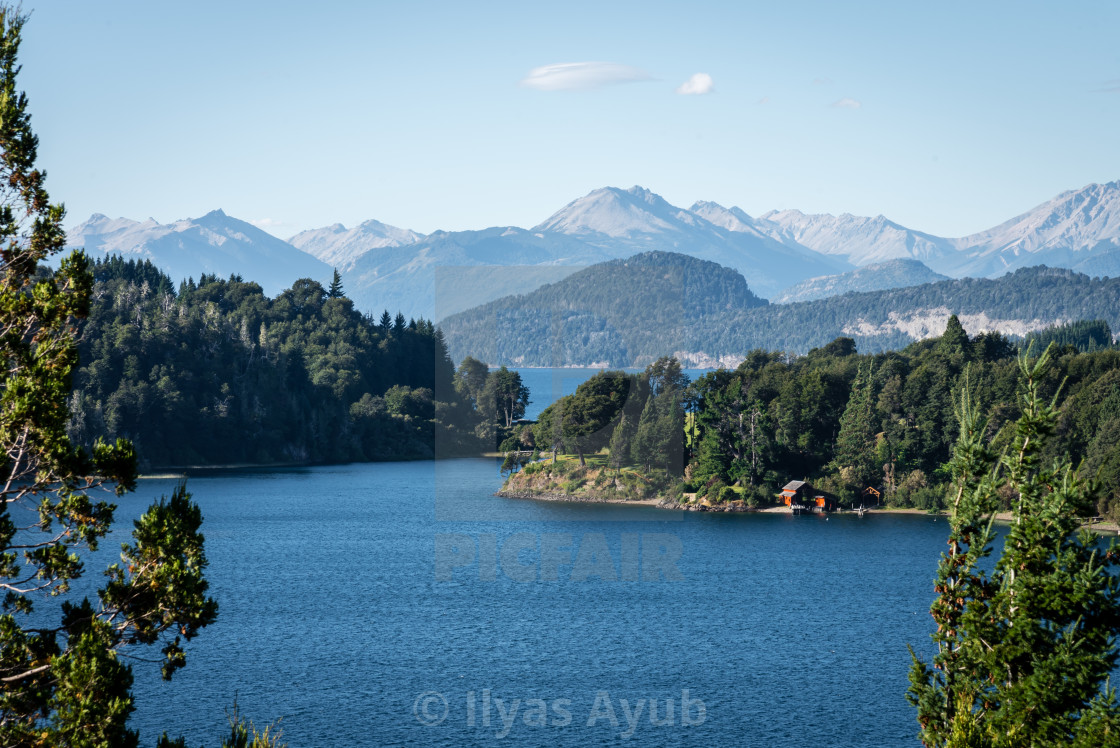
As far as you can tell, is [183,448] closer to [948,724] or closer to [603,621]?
[603,621]

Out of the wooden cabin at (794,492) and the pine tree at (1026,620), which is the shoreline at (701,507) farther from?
the pine tree at (1026,620)

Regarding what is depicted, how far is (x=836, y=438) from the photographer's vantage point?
88062mm

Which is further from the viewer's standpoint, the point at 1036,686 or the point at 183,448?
the point at 183,448

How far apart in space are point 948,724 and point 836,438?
235 feet

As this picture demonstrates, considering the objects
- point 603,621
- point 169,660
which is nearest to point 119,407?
point 603,621

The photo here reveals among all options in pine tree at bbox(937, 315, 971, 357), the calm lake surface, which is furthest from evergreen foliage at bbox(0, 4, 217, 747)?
pine tree at bbox(937, 315, 971, 357)

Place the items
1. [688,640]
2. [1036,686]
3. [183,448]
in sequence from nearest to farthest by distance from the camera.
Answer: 1. [1036,686]
2. [688,640]
3. [183,448]

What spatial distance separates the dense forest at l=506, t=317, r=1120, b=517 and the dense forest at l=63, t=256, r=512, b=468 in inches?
1720

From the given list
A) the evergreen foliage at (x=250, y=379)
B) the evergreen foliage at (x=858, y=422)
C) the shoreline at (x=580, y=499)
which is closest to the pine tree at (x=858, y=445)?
the evergreen foliage at (x=858, y=422)

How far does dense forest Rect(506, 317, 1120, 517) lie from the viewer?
270 feet

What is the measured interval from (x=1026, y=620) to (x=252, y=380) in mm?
119119

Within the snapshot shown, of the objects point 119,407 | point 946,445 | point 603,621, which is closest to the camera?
point 603,621

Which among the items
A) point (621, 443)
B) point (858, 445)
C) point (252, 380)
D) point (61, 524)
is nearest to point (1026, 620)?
point (61, 524)

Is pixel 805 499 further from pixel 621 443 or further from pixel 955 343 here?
pixel 955 343
